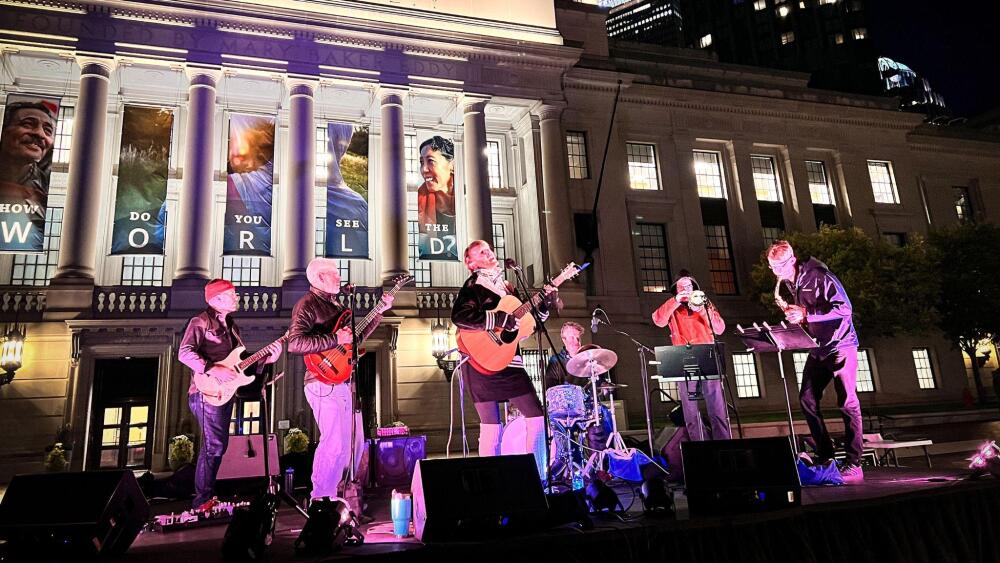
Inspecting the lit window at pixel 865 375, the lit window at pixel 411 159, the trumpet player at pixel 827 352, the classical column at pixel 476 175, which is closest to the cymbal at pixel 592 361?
the trumpet player at pixel 827 352

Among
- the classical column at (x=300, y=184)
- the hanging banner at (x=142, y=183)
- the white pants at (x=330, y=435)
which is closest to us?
the white pants at (x=330, y=435)

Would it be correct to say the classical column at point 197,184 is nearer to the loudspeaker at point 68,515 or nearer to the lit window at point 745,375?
the loudspeaker at point 68,515

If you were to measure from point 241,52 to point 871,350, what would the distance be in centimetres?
2841

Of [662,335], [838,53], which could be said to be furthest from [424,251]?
[838,53]

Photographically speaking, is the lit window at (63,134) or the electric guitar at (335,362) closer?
the electric guitar at (335,362)

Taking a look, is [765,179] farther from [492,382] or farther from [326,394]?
[326,394]

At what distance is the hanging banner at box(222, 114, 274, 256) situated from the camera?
17094 millimetres

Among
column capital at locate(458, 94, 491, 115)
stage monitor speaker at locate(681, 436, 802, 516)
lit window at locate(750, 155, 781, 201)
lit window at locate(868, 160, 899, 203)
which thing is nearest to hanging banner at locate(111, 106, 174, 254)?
column capital at locate(458, 94, 491, 115)

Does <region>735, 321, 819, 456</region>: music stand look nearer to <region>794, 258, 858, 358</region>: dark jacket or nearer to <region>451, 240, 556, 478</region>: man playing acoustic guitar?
<region>794, 258, 858, 358</region>: dark jacket

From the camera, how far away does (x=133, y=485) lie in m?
4.62

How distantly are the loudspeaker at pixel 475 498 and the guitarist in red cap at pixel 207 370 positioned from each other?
9.83ft

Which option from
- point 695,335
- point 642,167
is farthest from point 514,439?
point 642,167

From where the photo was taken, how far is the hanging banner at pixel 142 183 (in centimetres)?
1628

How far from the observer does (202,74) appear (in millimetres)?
18859
